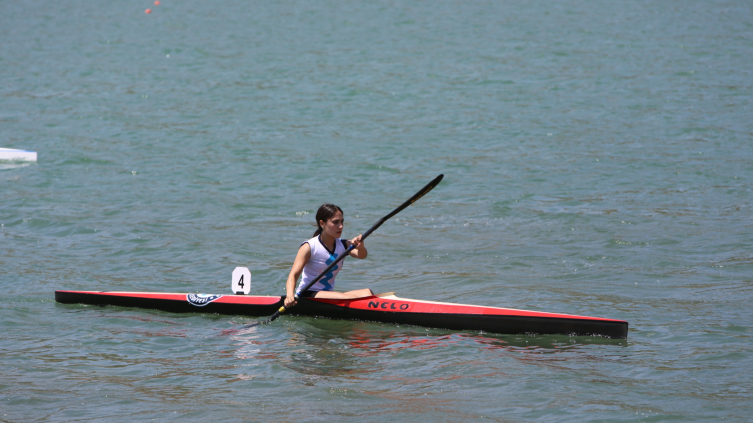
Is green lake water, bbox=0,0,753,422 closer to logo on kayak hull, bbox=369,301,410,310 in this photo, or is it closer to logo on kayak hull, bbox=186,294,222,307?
logo on kayak hull, bbox=369,301,410,310

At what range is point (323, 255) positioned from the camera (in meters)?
6.89

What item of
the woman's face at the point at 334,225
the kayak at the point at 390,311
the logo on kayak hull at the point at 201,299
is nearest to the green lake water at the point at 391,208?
the kayak at the point at 390,311

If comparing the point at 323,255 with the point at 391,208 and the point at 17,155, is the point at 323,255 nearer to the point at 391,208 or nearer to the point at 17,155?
the point at 391,208

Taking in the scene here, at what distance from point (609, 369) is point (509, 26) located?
899 inches

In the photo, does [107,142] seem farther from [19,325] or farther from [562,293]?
[562,293]

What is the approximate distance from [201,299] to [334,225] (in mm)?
1589

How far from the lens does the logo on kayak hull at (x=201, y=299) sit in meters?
7.27

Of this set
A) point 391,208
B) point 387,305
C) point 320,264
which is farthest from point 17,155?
point 387,305

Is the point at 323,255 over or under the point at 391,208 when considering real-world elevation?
under

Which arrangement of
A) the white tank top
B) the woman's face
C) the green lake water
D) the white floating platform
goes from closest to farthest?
the green lake water < the woman's face < the white tank top < the white floating platform

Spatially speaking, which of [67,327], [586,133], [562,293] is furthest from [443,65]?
[67,327]

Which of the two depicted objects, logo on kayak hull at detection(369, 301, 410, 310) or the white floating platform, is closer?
logo on kayak hull at detection(369, 301, 410, 310)

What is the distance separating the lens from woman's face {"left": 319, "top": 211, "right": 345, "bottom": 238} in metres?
6.52

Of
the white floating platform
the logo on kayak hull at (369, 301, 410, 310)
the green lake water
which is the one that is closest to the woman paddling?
the logo on kayak hull at (369, 301, 410, 310)
